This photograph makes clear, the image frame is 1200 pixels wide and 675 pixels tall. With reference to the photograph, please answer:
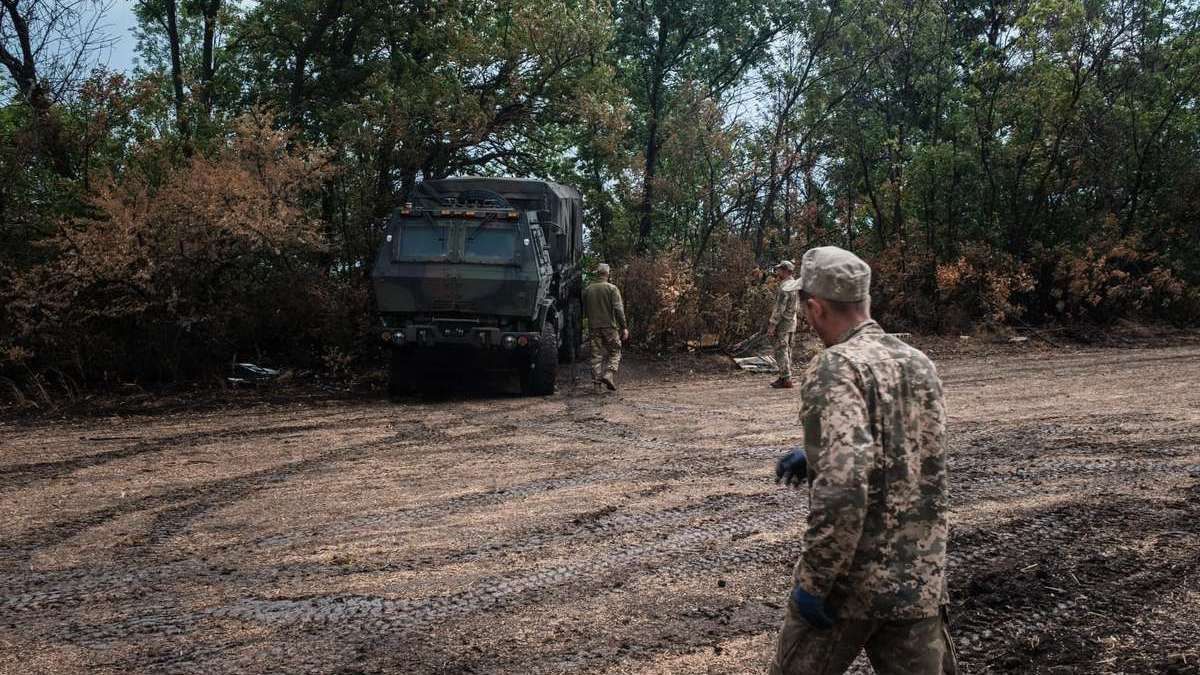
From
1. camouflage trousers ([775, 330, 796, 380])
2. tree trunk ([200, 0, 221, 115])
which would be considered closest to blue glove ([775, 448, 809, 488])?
camouflage trousers ([775, 330, 796, 380])

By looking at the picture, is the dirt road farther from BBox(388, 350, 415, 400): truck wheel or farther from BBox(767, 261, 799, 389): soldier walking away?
BBox(767, 261, 799, 389): soldier walking away

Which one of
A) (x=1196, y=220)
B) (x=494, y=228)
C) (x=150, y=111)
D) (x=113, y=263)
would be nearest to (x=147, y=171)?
(x=150, y=111)

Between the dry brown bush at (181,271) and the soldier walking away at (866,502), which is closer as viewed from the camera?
the soldier walking away at (866,502)

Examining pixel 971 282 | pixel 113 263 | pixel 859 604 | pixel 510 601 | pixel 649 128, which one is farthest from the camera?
pixel 649 128

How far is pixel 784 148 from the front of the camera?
2161 centimetres

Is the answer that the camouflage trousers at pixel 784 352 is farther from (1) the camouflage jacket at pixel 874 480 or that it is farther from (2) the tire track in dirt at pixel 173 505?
(1) the camouflage jacket at pixel 874 480

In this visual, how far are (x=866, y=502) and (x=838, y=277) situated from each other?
0.60m

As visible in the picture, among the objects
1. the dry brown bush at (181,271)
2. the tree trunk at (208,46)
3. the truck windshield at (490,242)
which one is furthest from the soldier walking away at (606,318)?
the tree trunk at (208,46)

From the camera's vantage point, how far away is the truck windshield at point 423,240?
43.2 ft

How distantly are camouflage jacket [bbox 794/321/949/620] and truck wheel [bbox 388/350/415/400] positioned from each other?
1098 centimetres

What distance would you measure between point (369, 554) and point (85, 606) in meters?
1.52

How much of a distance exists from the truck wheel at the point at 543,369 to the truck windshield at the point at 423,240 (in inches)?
65.4

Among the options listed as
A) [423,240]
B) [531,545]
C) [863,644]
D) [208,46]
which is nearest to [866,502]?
[863,644]

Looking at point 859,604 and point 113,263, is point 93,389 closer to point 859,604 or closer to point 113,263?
point 113,263
